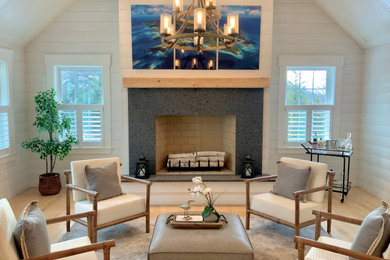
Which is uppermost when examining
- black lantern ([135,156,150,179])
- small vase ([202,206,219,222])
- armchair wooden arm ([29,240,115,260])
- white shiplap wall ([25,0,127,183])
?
white shiplap wall ([25,0,127,183])

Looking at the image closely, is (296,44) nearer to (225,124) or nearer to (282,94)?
(282,94)

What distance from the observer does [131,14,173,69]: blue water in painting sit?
184 inches

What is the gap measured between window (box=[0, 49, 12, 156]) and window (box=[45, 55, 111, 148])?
84cm

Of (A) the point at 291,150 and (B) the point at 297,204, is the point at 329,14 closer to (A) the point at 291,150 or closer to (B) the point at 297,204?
(A) the point at 291,150

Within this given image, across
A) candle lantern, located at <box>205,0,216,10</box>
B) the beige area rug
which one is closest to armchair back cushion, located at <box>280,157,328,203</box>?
the beige area rug

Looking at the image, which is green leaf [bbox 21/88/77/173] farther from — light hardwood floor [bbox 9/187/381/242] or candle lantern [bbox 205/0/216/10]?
candle lantern [bbox 205/0/216/10]

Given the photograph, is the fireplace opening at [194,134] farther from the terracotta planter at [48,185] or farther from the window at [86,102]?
the terracotta planter at [48,185]

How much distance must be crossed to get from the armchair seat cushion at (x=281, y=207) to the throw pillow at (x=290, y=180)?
0.28ft

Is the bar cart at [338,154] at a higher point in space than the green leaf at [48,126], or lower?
lower

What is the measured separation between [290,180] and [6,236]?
Answer: 2.94m

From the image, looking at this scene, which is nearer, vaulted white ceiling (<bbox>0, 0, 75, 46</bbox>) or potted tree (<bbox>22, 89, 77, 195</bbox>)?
vaulted white ceiling (<bbox>0, 0, 75, 46</bbox>)

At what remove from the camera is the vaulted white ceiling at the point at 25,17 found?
14.5 ft

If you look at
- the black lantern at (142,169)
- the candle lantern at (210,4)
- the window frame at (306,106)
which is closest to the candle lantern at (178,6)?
the candle lantern at (210,4)

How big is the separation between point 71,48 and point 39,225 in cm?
416
